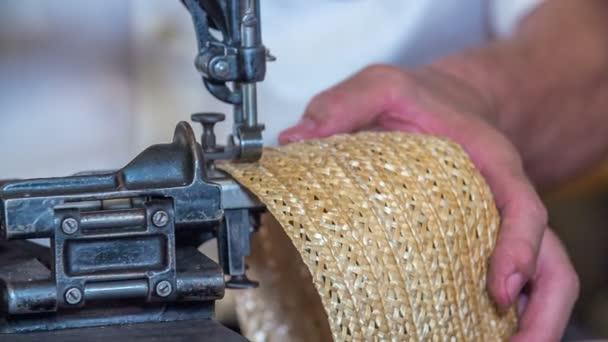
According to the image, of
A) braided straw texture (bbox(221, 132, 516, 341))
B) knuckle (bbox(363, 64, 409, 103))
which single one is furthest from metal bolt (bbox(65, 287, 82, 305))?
knuckle (bbox(363, 64, 409, 103))

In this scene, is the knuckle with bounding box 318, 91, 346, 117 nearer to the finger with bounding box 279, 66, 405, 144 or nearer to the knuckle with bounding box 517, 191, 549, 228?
the finger with bounding box 279, 66, 405, 144

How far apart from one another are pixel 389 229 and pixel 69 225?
211 mm

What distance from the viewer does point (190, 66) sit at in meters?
1.24

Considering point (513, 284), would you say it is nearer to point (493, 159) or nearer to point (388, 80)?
point (493, 159)

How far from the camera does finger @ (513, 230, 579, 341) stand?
82 cm

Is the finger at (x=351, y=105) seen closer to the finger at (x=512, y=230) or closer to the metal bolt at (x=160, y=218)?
the finger at (x=512, y=230)

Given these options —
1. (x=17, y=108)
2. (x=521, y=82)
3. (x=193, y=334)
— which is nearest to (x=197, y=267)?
(x=193, y=334)

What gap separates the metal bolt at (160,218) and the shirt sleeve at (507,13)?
0.79 metres

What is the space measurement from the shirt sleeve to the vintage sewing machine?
2.37 ft

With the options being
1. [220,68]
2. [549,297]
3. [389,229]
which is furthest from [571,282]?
[220,68]

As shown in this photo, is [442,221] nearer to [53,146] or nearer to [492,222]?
[492,222]

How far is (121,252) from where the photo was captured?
2.17 feet

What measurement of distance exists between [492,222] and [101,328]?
0.30 m

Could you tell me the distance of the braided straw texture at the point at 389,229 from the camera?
68cm
